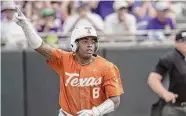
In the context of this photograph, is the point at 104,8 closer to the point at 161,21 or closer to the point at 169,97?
the point at 161,21

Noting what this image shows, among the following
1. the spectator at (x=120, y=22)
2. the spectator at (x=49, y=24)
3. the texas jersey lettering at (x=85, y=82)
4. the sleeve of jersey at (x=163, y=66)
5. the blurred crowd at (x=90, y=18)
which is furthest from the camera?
the spectator at (x=49, y=24)

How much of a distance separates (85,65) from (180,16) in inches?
196

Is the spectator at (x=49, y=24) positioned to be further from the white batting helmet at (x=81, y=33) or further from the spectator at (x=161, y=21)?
the white batting helmet at (x=81, y=33)

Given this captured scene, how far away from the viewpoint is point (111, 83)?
20.5 ft

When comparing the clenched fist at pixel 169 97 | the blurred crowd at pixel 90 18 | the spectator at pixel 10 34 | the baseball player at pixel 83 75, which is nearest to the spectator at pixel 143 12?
the blurred crowd at pixel 90 18

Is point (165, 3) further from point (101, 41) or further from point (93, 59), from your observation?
point (93, 59)

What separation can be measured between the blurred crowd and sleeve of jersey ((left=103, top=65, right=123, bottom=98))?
3453 millimetres

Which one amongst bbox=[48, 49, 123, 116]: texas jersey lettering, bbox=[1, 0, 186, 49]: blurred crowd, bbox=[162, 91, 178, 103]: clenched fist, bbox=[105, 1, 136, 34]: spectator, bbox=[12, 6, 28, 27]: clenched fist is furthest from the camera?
bbox=[105, 1, 136, 34]: spectator

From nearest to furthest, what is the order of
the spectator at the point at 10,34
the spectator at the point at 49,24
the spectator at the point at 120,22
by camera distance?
the spectator at the point at 10,34 → the spectator at the point at 120,22 → the spectator at the point at 49,24

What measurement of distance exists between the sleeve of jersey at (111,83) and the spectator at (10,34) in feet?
11.7

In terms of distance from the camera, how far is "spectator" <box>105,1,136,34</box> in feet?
33.3

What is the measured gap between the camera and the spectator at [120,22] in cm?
1015

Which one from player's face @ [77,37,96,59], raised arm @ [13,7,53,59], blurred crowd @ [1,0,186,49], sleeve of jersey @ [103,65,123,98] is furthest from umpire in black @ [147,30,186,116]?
blurred crowd @ [1,0,186,49]

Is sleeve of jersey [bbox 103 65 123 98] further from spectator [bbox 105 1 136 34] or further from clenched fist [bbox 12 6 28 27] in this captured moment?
spectator [bbox 105 1 136 34]
